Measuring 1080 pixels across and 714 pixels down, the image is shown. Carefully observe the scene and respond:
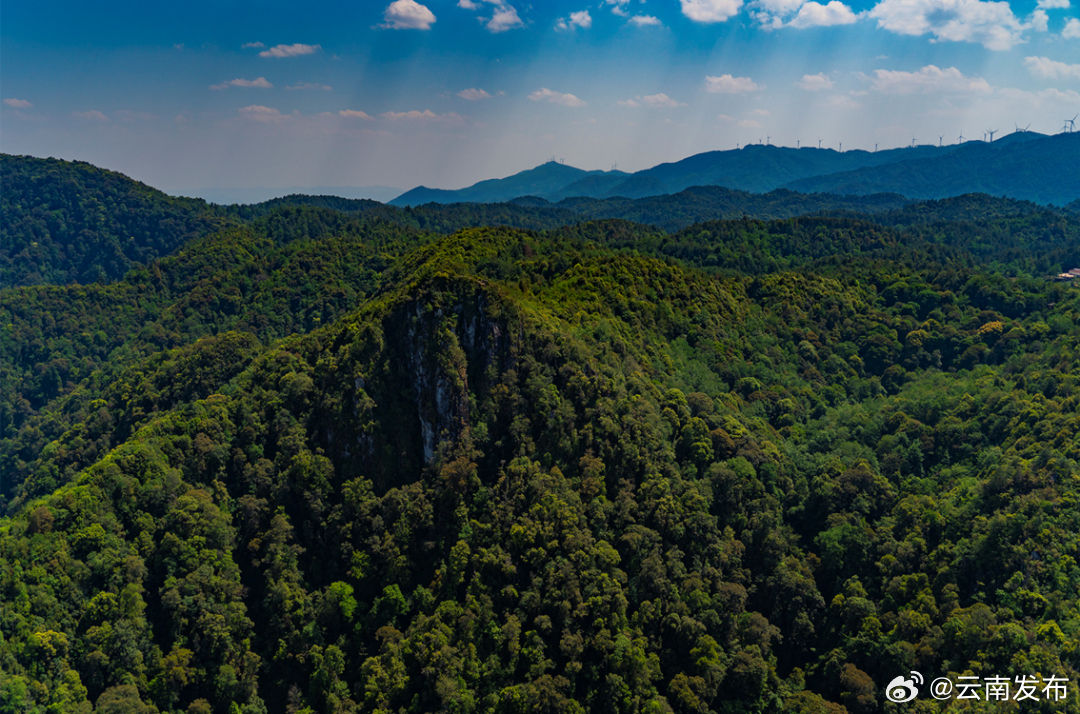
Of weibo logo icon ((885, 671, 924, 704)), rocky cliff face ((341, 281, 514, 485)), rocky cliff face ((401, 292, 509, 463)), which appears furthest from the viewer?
rocky cliff face ((341, 281, 514, 485))

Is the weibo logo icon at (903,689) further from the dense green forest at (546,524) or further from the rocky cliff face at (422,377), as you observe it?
the rocky cliff face at (422,377)

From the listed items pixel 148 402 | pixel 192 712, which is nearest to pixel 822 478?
pixel 192 712

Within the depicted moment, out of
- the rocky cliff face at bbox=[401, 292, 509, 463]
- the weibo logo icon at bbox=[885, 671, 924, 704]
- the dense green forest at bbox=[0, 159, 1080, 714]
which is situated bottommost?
the weibo logo icon at bbox=[885, 671, 924, 704]

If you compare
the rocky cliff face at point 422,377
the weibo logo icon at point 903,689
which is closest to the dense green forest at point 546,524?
the rocky cliff face at point 422,377

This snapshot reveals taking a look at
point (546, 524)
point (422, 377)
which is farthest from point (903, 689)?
point (422, 377)

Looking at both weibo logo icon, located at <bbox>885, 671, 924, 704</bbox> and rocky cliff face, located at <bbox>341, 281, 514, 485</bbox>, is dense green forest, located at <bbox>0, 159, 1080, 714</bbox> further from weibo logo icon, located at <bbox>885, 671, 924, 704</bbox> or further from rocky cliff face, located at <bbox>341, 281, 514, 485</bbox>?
weibo logo icon, located at <bbox>885, 671, 924, 704</bbox>

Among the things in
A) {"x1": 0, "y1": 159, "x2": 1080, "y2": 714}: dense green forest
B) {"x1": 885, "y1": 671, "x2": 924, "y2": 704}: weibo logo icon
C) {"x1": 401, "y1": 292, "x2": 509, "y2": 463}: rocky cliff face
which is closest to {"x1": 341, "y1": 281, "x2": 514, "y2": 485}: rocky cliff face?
{"x1": 401, "y1": 292, "x2": 509, "y2": 463}: rocky cliff face

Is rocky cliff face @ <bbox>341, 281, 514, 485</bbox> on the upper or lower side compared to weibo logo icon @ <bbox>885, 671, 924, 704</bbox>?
upper
